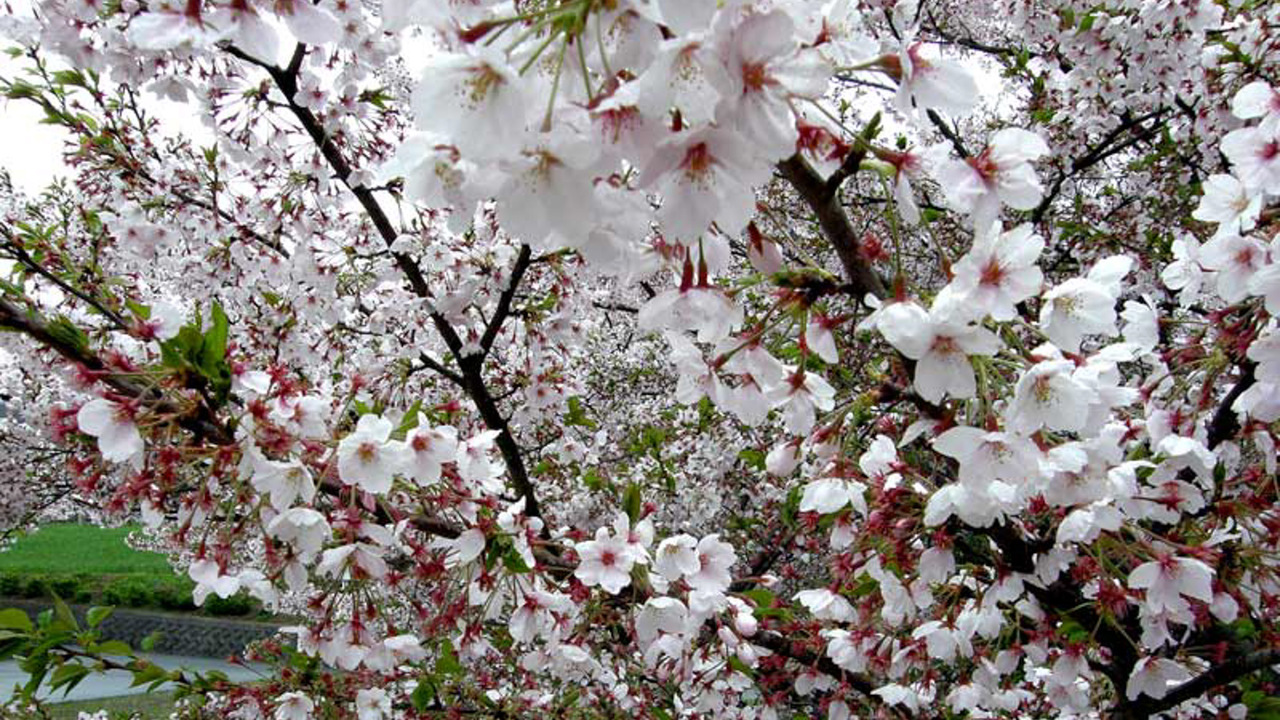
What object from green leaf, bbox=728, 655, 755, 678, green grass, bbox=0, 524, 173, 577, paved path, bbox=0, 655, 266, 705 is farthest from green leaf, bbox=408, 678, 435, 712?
green grass, bbox=0, 524, 173, 577

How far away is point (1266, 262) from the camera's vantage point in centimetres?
136

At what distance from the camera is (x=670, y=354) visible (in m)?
1.37

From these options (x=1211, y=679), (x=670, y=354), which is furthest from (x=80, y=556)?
(x=1211, y=679)

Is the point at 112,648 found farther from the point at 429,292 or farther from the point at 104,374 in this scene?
the point at 429,292

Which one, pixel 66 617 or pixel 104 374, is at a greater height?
pixel 104 374

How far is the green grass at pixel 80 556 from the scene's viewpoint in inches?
865

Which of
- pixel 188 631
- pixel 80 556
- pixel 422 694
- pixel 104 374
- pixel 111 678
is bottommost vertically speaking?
pixel 422 694

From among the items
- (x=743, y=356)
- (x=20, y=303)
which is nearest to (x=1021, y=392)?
(x=743, y=356)

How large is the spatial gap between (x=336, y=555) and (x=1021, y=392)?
49.4 inches

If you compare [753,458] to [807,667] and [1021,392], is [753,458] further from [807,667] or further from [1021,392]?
[1021,392]

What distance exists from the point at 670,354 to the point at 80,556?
29.4m

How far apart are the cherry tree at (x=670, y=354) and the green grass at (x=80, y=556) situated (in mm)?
20448

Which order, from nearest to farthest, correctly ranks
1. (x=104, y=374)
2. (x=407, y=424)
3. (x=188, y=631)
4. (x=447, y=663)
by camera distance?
1. (x=104, y=374)
2. (x=407, y=424)
3. (x=447, y=663)
4. (x=188, y=631)

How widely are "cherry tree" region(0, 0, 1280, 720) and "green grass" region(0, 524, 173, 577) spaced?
Answer: 805 inches
